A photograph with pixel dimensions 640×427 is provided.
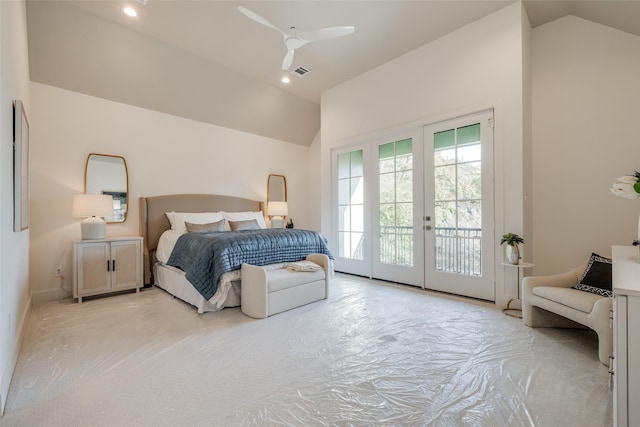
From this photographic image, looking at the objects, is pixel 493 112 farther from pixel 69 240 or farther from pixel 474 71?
pixel 69 240

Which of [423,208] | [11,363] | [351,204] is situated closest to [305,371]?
[11,363]

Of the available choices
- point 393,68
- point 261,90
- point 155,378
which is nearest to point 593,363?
point 155,378

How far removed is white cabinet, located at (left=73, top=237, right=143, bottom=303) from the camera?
3.24m

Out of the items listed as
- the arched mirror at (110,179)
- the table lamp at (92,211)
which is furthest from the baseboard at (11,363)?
the arched mirror at (110,179)

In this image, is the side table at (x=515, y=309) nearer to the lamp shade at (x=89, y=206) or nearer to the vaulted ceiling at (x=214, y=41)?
the vaulted ceiling at (x=214, y=41)

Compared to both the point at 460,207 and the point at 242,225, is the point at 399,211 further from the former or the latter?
the point at 242,225

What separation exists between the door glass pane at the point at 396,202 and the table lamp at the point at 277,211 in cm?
206

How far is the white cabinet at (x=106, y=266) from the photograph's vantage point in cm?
324

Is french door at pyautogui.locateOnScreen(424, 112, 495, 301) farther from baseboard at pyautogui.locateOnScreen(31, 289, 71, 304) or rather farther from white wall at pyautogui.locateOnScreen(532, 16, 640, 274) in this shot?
baseboard at pyautogui.locateOnScreen(31, 289, 71, 304)

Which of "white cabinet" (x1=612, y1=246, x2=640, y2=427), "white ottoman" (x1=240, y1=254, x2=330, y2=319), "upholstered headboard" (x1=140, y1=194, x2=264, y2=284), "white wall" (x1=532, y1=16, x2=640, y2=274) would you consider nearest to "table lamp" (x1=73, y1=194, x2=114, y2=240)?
"upholstered headboard" (x1=140, y1=194, x2=264, y2=284)

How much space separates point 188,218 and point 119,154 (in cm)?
127

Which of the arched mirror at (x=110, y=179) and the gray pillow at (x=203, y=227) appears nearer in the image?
the arched mirror at (x=110, y=179)

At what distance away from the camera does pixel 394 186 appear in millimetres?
4094

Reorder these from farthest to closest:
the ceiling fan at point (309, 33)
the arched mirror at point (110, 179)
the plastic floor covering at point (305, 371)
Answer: the arched mirror at point (110, 179)
the ceiling fan at point (309, 33)
the plastic floor covering at point (305, 371)
